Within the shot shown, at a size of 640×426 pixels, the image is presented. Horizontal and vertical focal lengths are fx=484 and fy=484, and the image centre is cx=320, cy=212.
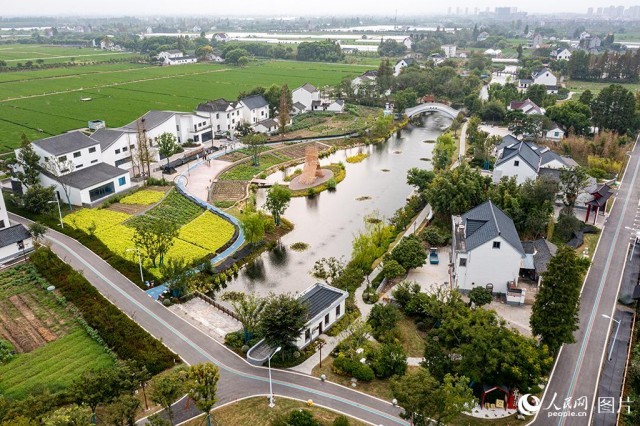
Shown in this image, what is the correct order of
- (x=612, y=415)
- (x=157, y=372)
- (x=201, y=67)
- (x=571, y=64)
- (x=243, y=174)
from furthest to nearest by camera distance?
(x=201, y=67) < (x=571, y=64) < (x=243, y=174) < (x=157, y=372) < (x=612, y=415)

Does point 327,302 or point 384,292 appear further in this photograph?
point 384,292

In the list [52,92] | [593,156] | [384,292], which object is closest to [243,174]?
[384,292]

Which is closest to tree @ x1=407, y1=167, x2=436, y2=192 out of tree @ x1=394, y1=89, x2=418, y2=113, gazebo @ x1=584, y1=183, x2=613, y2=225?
gazebo @ x1=584, y1=183, x2=613, y2=225

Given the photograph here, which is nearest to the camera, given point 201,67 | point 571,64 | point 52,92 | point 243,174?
point 243,174

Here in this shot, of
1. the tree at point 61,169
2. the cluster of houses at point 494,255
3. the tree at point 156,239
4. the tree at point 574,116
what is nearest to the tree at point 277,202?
the tree at point 156,239

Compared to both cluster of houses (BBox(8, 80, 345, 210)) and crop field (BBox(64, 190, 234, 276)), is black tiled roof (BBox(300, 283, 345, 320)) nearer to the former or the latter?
crop field (BBox(64, 190, 234, 276))

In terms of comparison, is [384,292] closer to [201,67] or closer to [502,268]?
[502,268]

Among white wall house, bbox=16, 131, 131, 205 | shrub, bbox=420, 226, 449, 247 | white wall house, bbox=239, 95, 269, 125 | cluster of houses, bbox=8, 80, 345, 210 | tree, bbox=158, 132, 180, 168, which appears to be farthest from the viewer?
white wall house, bbox=239, 95, 269, 125

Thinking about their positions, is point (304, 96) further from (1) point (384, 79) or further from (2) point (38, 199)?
(2) point (38, 199)
